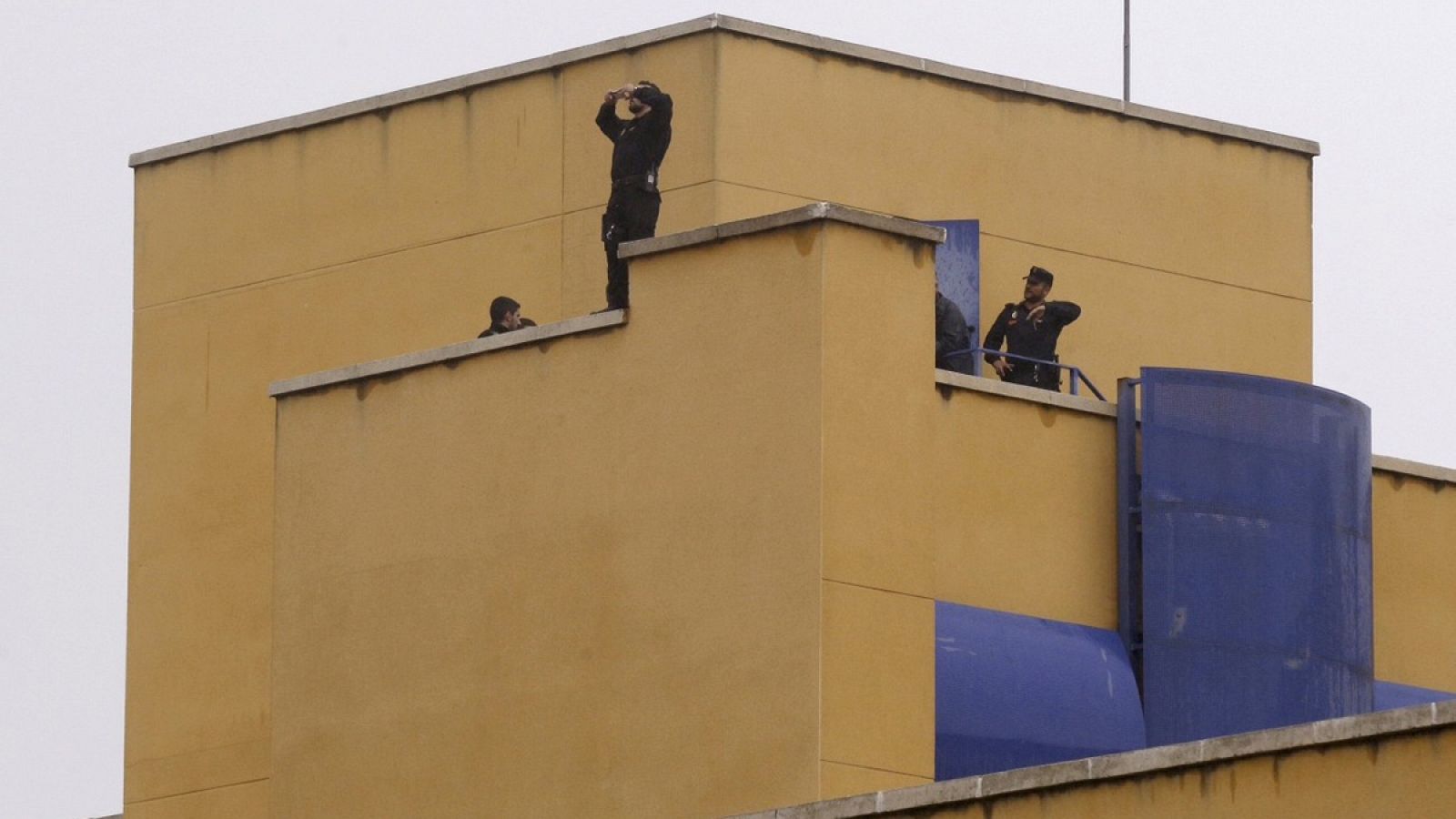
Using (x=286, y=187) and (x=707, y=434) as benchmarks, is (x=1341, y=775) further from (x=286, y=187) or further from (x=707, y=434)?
(x=286, y=187)

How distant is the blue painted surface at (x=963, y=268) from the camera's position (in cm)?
3866

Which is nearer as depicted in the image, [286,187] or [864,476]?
[864,476]

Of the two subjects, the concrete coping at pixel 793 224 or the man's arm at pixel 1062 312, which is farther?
the man's arm at pixel 1062 312

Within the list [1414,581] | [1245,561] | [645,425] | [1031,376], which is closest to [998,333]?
[1031,376]

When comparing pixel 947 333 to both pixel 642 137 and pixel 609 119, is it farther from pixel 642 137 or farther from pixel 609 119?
pixel 609 119

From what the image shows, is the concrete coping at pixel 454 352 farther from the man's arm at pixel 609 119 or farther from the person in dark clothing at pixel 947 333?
the person in dark clothing at pixel 947 333

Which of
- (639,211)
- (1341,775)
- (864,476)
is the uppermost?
(639,211)

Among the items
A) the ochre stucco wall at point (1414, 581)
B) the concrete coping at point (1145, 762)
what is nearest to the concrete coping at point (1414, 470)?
the ochre stucco wall at point (1414, 581)

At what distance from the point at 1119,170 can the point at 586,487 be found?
386 inches

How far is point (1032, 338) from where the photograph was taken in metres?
35.9

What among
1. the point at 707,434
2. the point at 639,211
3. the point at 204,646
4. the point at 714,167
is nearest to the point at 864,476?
the point at 707,434

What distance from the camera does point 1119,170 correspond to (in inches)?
1607

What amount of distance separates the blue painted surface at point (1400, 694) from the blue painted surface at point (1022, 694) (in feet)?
10.8

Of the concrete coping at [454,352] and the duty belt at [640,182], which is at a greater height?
the duty belt at [640,182]
